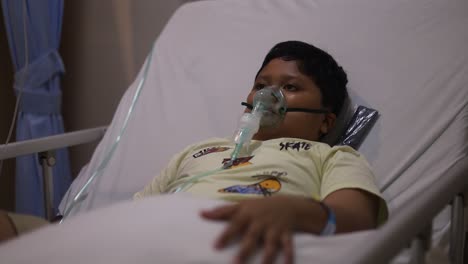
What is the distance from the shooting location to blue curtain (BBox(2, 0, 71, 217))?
1950 millimetres

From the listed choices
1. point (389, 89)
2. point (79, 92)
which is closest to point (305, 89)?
point (389, 89)

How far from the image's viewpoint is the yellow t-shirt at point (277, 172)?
91 centimetres

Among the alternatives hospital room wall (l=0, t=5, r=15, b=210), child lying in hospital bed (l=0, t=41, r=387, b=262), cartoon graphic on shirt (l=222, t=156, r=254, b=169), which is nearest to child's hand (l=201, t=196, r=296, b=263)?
child lying in hospital bed (l=0, t=41, r=387, b=262)

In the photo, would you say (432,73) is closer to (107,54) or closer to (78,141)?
(78,141)

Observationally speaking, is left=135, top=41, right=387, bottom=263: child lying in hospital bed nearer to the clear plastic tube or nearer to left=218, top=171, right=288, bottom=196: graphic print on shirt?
left=218, top=171, right=288, bottom=196: graphic print on shirt

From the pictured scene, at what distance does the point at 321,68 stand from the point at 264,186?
42 centimetres

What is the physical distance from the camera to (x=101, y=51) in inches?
86.7

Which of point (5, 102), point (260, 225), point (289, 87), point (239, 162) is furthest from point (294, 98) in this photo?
point (5, 102)

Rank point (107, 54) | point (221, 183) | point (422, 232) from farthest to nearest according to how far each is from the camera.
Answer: point (107, 54)
point (221, 183)
point (422, 232)

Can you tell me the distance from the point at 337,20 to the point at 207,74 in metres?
0.44

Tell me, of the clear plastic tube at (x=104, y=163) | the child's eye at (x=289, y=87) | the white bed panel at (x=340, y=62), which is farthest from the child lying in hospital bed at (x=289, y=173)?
the clear plastic tube at (x=104, y=163)

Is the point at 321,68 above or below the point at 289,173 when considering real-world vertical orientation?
above

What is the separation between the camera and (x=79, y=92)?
7.48ft

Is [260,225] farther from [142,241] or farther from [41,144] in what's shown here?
[41,144]
